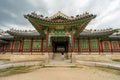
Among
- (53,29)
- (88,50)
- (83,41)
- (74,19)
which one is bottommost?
(88,50)

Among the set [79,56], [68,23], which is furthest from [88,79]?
[79,56]

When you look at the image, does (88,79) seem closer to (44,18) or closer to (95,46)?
(44,18)

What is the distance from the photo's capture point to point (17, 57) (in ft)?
58.5

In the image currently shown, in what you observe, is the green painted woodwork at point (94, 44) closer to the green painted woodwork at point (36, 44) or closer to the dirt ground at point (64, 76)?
the green painted woodwork at point (36, 44)

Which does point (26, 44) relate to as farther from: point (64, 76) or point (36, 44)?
point (64, 76)

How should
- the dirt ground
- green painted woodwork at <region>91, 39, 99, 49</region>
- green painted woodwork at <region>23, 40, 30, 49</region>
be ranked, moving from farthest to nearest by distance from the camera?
green painted woodwork at <region>23, 40, 30, 49</region> < green painted woodwork at <region>91, 39, 99, 49</region> < the dirt ground

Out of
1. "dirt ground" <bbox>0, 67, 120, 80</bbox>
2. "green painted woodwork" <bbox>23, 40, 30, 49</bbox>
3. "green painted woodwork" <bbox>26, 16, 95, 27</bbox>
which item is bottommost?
"dirt ground" <bbox>0, 67, 120, 80</bbox>

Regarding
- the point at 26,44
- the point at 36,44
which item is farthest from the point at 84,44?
the point at 26,44

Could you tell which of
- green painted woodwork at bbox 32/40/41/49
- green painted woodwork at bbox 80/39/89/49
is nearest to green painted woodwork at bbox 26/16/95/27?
green painted woodwork at bbox 80/39/89/49

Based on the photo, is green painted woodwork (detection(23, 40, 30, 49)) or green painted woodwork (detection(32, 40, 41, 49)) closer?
green painted woodwork (detection(32, 40, 41, 49))

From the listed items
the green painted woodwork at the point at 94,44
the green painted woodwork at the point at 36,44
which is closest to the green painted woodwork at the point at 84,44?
the green painted woodwork at the point at 94,44

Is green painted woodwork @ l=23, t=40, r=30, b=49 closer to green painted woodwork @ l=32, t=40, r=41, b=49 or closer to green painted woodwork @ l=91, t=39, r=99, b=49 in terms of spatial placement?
green painted woodwork @ l=32, t=40, r=41, b=49

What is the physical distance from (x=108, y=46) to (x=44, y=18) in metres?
16.2

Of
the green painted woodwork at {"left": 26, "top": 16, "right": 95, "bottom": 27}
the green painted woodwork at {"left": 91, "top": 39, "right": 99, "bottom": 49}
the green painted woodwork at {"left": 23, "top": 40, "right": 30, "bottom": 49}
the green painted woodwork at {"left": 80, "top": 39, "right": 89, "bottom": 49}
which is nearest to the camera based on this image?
the green painted woodwork at {"left": 26, "top": 16, "right": 95, "bottom": 27}
